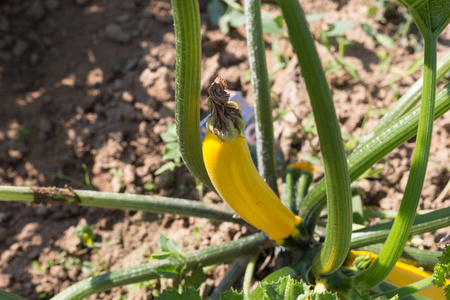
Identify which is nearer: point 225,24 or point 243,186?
point 243,186

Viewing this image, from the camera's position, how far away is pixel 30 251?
7.58ft

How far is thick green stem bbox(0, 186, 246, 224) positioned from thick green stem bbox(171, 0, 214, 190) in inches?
13.8

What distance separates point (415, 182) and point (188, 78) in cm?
66

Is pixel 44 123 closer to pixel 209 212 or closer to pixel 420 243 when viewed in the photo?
pixel 209 212

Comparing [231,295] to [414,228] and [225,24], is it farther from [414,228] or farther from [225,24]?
[225,24]

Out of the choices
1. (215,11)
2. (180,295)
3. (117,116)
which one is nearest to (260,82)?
(180,295)

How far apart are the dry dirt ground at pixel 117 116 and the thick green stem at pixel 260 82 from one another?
48 cm

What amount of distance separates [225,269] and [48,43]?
72.3 inches

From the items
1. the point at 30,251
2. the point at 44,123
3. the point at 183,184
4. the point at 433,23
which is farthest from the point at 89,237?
the point at 433,23

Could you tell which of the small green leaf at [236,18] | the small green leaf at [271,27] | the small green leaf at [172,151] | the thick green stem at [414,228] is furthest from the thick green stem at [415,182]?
the small green leaf at [236,18]

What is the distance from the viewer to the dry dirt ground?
2.26 m

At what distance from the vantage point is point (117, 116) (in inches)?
105

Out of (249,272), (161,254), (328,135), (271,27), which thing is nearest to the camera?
(328,135)

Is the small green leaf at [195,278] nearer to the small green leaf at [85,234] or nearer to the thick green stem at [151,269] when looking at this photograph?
the thick green stem at [151,269]
